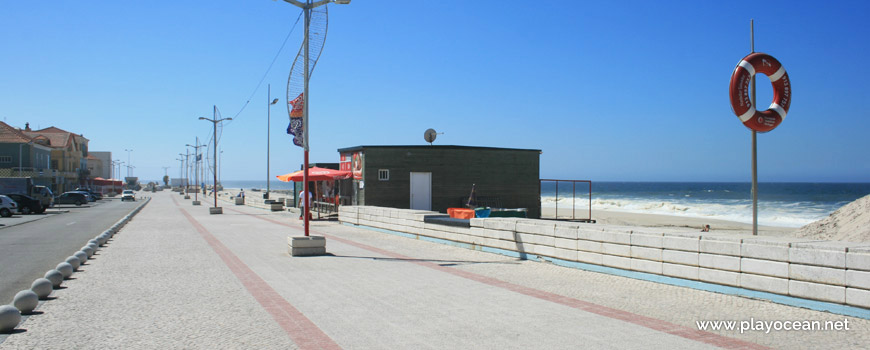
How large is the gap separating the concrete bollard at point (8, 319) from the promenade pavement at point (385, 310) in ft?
0.59

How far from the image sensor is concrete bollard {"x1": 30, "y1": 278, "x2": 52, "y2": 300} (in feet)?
25.8

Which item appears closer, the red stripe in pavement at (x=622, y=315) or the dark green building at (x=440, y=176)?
the red stripe in pavement at (x=622, y=315)

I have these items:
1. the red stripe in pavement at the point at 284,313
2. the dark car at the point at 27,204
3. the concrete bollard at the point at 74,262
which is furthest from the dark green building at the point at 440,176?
the dark car at the point at 27,204

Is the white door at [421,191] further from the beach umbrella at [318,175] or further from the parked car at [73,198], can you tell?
the parked car at [73,198]

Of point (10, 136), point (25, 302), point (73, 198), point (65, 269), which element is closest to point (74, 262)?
point (65, 269)

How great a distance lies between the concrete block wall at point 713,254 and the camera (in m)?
6.80

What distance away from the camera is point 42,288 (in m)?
7.91

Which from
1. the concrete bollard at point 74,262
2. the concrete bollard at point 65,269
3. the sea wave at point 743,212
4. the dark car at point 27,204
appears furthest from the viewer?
the sea wave at point 743,212

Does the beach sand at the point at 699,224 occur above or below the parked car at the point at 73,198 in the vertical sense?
below

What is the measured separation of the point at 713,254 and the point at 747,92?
3.87 m

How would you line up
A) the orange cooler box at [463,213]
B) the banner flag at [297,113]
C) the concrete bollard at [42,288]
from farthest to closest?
1. the orange cooler box at [463,213]
2. the banner flag at [297,113]
3. the concrete bollard at [42,288]

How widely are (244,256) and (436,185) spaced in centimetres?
1517

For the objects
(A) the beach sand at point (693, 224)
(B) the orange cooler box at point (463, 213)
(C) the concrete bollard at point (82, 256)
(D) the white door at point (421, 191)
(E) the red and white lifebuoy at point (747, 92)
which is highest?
(E) the red and white lifebuoy at point (747, 92)

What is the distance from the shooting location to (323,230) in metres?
20.5
